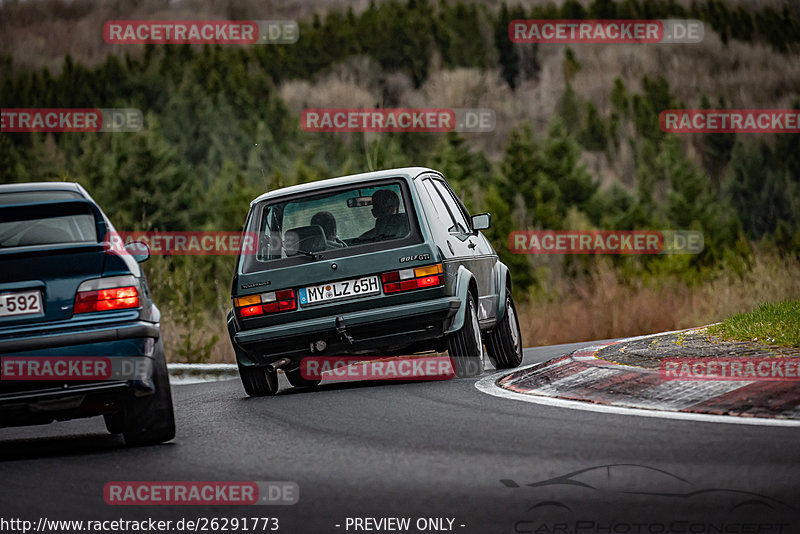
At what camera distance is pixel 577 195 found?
266 ft

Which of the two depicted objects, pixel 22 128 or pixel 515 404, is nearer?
pixel 515 404

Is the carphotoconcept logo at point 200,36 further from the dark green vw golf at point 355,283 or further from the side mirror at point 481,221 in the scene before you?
→ the dark green vw golf at point 355,283

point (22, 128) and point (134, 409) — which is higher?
point (22, 128)

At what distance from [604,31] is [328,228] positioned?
150922mm

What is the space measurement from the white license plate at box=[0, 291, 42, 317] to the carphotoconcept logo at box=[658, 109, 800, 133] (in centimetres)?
9398

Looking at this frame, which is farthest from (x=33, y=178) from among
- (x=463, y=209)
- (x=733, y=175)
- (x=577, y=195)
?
(x=463, y=209)

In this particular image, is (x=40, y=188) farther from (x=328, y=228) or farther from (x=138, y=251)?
(x=328, y=228)

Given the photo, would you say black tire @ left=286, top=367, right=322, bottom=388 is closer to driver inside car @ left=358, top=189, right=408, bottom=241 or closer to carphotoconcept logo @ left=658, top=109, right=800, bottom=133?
driver inside car @ left=358, top=189, right=408, bottom=241

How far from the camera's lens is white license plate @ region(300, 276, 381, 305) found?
32.6ft

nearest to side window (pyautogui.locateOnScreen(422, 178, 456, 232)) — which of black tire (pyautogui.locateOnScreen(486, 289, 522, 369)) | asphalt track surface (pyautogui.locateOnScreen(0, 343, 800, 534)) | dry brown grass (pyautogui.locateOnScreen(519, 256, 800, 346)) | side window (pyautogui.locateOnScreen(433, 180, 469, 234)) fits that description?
side window (pyautogui.locateOnScreen(433, 180, 469, 234))

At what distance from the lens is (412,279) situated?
993 centimetres

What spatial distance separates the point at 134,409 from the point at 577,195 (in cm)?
7498

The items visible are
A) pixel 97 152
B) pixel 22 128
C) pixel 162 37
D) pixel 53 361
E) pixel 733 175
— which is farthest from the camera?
pixel 162 37

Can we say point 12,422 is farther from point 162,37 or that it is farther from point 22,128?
point 162,37
